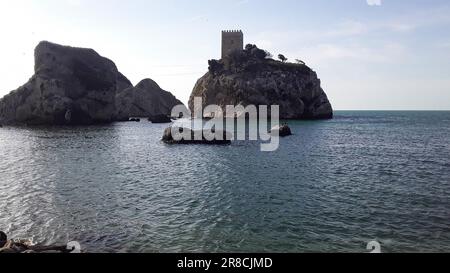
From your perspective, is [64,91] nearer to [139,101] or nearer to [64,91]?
[64,91]

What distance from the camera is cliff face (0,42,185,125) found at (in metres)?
115

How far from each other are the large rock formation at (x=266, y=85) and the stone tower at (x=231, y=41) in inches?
432

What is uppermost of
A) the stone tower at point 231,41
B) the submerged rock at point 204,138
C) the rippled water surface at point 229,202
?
the stone tower at point 231,41

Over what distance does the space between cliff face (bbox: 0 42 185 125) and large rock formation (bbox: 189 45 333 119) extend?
46787 mm

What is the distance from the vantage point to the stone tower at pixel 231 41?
6964 inches

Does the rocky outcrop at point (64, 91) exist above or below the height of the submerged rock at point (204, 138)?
above

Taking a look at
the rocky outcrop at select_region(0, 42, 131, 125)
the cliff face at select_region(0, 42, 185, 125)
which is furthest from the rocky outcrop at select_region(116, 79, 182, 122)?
the rocky outcrop at select_region(0, 42, 131, 125)

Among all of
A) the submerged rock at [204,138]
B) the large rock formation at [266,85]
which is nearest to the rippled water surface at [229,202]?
the submerged rock at [204,138]

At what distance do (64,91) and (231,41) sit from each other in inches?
3413

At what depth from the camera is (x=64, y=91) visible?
12075 cm

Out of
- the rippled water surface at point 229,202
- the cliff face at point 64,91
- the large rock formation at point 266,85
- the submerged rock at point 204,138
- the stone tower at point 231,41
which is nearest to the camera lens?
the rippled water surface at point 229,202

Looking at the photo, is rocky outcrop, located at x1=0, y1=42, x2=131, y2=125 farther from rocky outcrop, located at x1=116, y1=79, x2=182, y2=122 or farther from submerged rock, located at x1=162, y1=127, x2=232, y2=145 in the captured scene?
submerged rock, located at x1=162, y1=127, x2=232, y2=145

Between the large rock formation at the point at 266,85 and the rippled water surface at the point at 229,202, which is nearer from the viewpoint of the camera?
the rippled water surface at the point at 229,202

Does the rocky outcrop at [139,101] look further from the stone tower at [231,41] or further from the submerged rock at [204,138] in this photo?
the submerged rock at [204,138]
